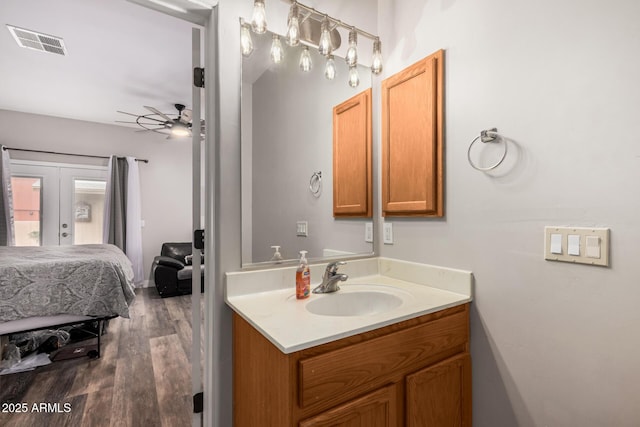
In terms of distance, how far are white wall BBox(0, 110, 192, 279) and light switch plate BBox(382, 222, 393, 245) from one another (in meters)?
4.37

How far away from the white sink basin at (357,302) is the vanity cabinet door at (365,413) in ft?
1.25

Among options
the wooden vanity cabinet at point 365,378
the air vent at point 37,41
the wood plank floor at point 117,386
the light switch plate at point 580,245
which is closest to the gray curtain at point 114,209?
the wood plank floor at point 117,386

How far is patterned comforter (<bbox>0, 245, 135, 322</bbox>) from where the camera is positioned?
2256 mm

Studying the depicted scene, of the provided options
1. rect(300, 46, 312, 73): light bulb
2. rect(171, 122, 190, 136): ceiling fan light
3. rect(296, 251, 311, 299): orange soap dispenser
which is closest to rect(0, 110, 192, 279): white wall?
rect(171, 122, 190, 136): ceiling fan light

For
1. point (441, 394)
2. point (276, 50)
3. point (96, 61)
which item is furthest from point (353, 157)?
point (96, 61)

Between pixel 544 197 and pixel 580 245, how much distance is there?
0.59ft

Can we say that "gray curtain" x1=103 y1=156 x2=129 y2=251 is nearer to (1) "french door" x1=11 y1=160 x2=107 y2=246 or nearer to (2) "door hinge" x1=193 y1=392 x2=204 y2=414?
(1) "french door" x1=11 y1=160 x2=107 y2=246

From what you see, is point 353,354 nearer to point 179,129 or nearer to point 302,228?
point 302,228

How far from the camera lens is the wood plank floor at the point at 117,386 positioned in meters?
1.74

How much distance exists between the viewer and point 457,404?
46.7 inches

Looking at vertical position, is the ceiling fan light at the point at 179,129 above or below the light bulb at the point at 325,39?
above

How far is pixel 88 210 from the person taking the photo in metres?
4.62

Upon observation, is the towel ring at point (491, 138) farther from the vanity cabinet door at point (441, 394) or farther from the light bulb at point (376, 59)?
the vanity cabinet door at point (441, 394)

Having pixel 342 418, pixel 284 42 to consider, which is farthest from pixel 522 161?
Result: pixel 284 42
